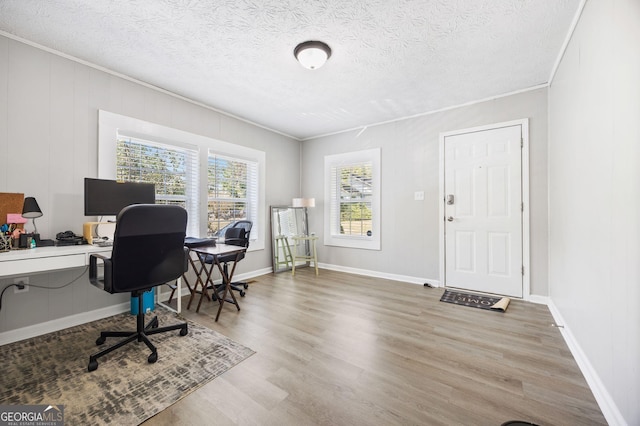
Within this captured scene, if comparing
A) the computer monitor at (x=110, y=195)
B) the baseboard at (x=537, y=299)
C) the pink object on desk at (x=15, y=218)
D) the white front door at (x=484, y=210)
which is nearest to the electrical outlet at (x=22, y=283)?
the pink object on desk at (x=15, y=218)

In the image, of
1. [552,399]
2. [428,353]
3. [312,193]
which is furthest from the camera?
[312,193]

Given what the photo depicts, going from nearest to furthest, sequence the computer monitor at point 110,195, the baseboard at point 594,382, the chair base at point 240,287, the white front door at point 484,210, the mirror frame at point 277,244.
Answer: the baseboard at point 594,382
the computer monitor at point 110,195
the white front door at point 484,210
the chair base at point 240,287
the mirror frame at point 277,244

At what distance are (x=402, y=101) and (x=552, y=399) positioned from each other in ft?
11.1

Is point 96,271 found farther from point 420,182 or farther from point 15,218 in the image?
point 420,182

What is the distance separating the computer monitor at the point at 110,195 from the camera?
7.98ft

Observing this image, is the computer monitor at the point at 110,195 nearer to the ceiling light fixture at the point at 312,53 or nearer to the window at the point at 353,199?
the ceiling light fixture at the point at 312,53

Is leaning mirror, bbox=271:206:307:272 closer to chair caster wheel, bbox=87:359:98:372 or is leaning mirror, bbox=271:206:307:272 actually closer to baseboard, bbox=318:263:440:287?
baseboard, bbox=318:263:440:287

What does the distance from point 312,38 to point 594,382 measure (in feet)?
10.6

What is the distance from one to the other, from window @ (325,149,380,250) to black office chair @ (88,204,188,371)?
312 cm

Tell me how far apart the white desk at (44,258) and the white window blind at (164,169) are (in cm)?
105

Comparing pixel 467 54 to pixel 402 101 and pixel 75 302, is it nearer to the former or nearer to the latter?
pixel 402 101

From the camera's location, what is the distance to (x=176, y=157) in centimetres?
342

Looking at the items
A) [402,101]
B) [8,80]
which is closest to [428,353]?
[402,101]

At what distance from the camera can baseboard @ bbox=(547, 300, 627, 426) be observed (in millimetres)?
1319
